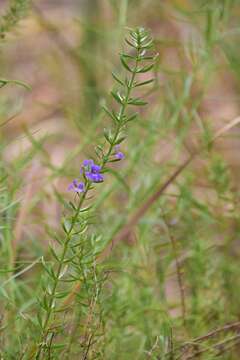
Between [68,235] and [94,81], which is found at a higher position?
[68,235]

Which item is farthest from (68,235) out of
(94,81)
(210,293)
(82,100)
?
(94,81)

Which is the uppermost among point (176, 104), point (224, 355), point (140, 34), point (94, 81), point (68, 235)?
point (140, 34)

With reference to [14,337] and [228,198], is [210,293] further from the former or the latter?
[14,337]

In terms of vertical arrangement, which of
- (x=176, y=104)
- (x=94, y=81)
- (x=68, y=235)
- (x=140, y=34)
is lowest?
(x=94, y=81)

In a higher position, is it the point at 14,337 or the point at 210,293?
the point at 14,337

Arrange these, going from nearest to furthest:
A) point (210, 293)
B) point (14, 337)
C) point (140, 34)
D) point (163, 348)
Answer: point (140, 34), point (163, 348), point (14, 337), point (210, 293)

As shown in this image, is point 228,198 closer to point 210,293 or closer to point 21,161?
point 210,293

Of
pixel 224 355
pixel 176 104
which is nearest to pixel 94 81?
pixel 176 104

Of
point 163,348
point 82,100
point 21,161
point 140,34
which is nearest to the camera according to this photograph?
point 140,34

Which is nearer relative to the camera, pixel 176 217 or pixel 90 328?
pixel 90 328
